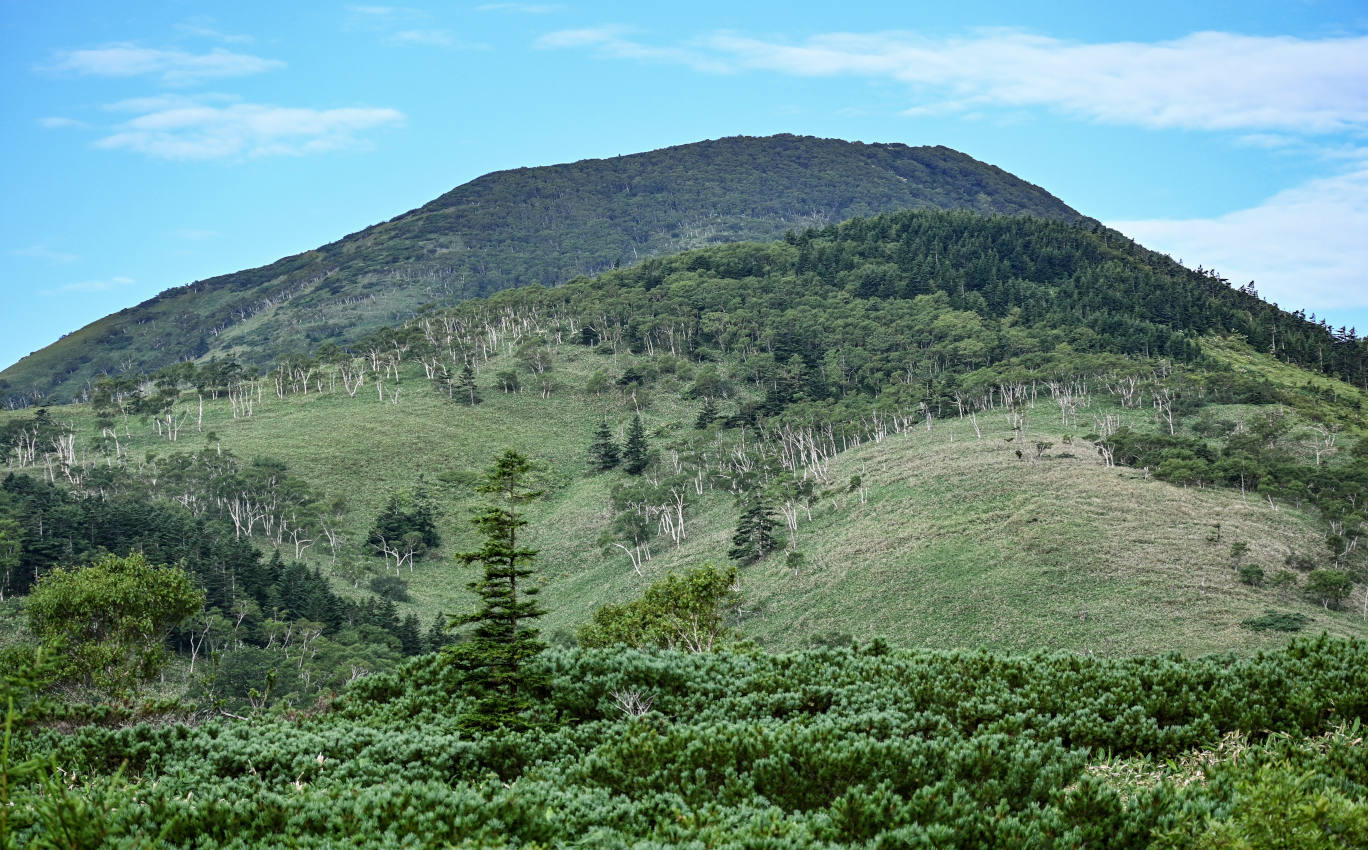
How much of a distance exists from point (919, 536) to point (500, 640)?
226 feet

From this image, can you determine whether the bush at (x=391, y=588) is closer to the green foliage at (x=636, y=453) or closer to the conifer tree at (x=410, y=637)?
the conifer tree at (x=410, y=637)

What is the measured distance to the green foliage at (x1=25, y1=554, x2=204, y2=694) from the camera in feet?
166

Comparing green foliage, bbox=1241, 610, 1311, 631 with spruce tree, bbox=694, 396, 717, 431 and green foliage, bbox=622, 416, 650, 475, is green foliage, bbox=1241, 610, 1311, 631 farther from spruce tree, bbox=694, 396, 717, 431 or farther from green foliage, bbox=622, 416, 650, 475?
spruce tree, bbox=694, 396, 717, 431

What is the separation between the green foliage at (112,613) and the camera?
50594 millimetres

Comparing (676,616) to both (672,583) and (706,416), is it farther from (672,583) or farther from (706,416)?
(706,416)

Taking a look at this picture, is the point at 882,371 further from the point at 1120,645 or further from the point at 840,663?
the point at 840,663

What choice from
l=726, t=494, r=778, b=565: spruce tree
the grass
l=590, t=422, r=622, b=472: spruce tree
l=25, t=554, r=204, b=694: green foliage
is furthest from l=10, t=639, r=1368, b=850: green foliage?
l=590, t=422, r=622, b=472: spruce tree

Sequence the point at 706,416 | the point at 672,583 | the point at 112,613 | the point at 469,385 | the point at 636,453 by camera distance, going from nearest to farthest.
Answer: the point at 672,583, the point at 112,613, the point at 636,453, the point at 706,416, the point at 469,385

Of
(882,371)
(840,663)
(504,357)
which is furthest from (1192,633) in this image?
(504,357)

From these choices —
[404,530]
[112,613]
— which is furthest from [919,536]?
[404,530]

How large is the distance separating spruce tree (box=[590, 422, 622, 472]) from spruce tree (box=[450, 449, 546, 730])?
374 ft

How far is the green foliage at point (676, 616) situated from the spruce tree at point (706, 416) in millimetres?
96276

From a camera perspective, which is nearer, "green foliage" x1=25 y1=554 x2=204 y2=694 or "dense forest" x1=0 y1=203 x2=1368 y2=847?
"dense forest" x1=0 y1=203 x2=1368 y2=847

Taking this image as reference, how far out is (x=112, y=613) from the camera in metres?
53.7
